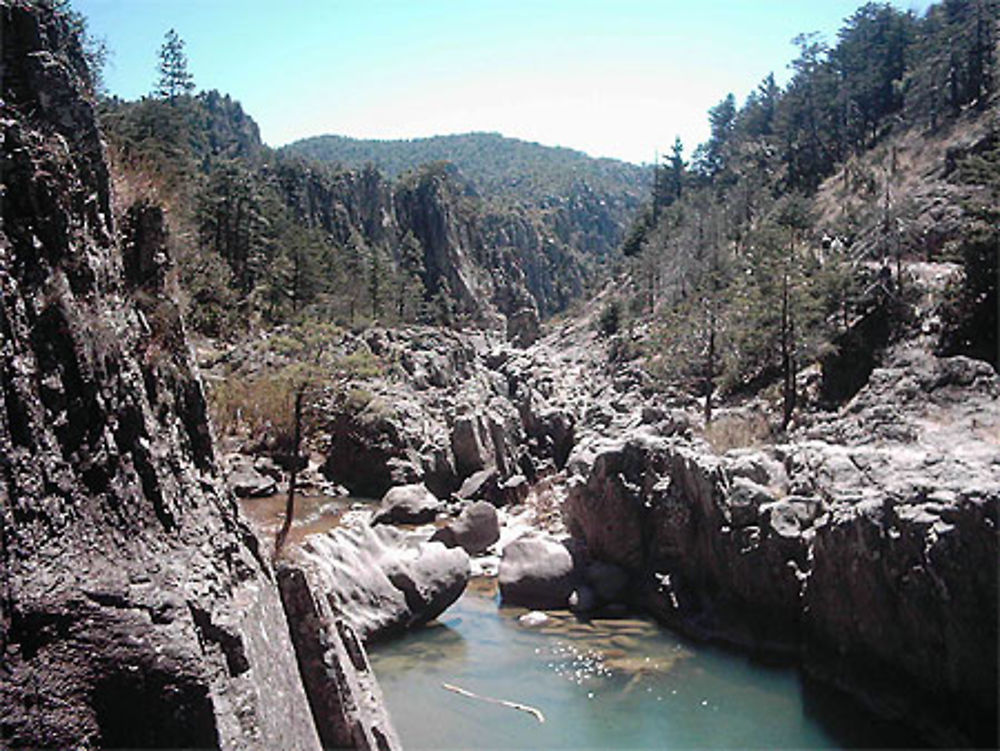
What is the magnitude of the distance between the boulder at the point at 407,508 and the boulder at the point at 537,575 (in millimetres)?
7404

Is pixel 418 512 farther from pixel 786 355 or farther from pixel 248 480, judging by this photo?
pixel 786 355

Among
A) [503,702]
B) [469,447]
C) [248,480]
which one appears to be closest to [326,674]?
[503,702]

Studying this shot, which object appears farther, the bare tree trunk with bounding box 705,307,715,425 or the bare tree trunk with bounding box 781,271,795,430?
the bare tree trunk with bounding box 705,307,715,425

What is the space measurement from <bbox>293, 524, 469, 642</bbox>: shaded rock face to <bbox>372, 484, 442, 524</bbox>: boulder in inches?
271

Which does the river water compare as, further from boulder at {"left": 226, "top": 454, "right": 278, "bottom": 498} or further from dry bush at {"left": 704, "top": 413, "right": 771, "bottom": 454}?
boulder at {"left": 226, "top": 454, "right": 278, "bottom": 498}

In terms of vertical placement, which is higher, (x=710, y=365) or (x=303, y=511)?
(x=710, y=365)

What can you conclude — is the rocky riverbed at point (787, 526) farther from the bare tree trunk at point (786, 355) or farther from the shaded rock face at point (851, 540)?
the bare tree trunk at point (786, 355)

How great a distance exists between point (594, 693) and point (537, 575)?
490cm

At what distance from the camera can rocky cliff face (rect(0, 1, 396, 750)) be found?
4.25 meters

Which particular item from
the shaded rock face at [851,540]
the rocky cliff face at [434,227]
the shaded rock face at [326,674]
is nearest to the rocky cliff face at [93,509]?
the shaded rock face at [326,674]

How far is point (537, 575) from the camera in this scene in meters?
19.7

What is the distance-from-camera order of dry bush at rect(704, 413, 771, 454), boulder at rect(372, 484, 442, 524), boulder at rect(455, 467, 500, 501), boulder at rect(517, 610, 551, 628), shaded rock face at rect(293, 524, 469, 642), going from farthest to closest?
1. boulder at rect(455, 467, 500, 501)
2. boulder at rect(372, 484, 442, 524)
3. dry bush at rect(704, 413, 771, 454)
4. boulder at rect(517, 610, 551, 628)
5. shaded rock face at rect(293, 524, 469, 642)

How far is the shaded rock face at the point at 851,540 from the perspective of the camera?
12.8 m

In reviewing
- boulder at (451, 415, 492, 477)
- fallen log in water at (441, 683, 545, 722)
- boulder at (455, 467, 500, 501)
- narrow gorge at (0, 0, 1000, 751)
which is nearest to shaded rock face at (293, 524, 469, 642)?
narrow gorge at (0, 0, 1000, 751)
